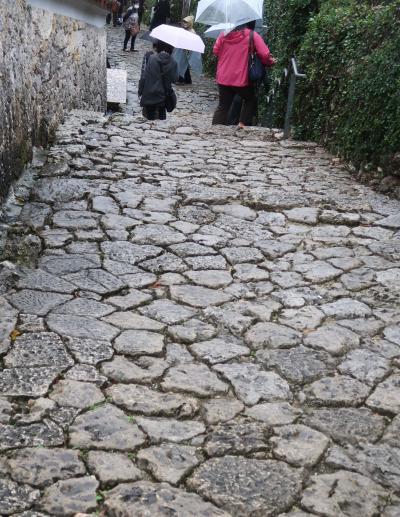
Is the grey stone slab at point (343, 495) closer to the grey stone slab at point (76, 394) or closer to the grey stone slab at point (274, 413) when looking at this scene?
the grey stone slab at point (274, 413)

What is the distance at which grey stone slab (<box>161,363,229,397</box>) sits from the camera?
3.07 m

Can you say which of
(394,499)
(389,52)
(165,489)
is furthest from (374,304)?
(389,52)

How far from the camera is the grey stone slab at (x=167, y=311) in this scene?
146 inches

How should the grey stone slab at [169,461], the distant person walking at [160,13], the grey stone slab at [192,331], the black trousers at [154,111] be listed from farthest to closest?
the distant person walking at [160,13] < the black trousers at [154,111] < the grey stone slab at [192,331] < the grey stone slab at [169,461]

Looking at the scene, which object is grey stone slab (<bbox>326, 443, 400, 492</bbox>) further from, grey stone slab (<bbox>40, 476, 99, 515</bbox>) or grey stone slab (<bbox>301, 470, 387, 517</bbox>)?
grey stone slab (<bbox>40, 476, 99, 515</bbox>)

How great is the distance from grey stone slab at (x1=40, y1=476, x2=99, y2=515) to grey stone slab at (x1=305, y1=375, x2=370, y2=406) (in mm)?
1174

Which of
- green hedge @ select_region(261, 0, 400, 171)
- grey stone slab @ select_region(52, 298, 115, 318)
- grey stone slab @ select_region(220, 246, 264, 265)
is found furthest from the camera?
green hedge @ select_region(261, 0, 400, 171)

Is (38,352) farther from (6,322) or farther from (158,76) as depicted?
(158,76)

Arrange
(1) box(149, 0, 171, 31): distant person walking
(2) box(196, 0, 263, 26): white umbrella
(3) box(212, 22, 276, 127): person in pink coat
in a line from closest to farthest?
(3) box(212, 22, 276, 127): person in pink coat
(2) box(196, 0, 263, 26): white umbrella
(1) box(149, 0, 171, 31): distant person walking

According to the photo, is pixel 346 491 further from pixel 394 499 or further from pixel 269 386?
pixel 269 386

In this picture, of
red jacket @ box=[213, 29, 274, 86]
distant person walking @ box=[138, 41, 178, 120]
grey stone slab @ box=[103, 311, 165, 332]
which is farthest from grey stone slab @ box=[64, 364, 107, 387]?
red jacket @ box=[213, 29, 274, 86]

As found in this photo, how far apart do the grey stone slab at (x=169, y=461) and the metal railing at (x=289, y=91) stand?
657 centimetres

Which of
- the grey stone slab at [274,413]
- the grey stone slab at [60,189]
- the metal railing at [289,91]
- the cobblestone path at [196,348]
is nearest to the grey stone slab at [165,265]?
the cobblestone path at [196,348]

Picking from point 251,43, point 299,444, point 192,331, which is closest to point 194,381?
point 192,331
